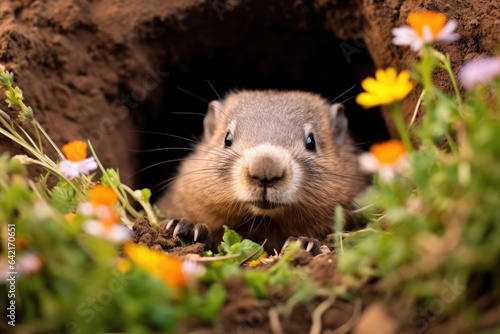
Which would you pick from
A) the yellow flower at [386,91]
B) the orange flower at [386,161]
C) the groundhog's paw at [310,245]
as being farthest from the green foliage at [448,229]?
the groundhog's paw at [310,245]

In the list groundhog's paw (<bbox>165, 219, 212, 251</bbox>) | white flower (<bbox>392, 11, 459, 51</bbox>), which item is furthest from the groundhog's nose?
white flower (<bbox>392, 11, 459, 51</bbox>)

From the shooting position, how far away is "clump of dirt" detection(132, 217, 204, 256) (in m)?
3.85

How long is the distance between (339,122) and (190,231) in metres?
2.62

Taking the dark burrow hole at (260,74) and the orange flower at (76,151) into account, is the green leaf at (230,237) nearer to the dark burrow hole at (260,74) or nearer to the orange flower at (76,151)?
the orange flower at (76,151)

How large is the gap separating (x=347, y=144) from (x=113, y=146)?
3124 millimetres

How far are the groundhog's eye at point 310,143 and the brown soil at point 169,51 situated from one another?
1.16 metres

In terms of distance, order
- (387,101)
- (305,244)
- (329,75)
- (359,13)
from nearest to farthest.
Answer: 1. (387,101)
2. (305,244)
3. (359,13)
4. (329,75)

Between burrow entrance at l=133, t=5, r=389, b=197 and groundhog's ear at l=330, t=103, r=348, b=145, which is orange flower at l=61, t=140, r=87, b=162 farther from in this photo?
groundhog's ear at l=330, t=103, r=348, b=145

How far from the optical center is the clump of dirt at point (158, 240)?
3846mm

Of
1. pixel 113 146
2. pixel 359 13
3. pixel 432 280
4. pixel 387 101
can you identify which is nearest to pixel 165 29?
pixel 113 146

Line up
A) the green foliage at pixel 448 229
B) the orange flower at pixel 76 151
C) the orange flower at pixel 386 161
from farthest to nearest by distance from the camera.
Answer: the orange flower at pixel 76 151 → the orange flower at pixel 386 161 → the green foliage at pixel 448 229

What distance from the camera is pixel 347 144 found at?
5992 mm

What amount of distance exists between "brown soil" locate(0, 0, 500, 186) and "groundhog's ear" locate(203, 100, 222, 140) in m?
1.05

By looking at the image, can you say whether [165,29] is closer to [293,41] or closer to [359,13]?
[293,41]
